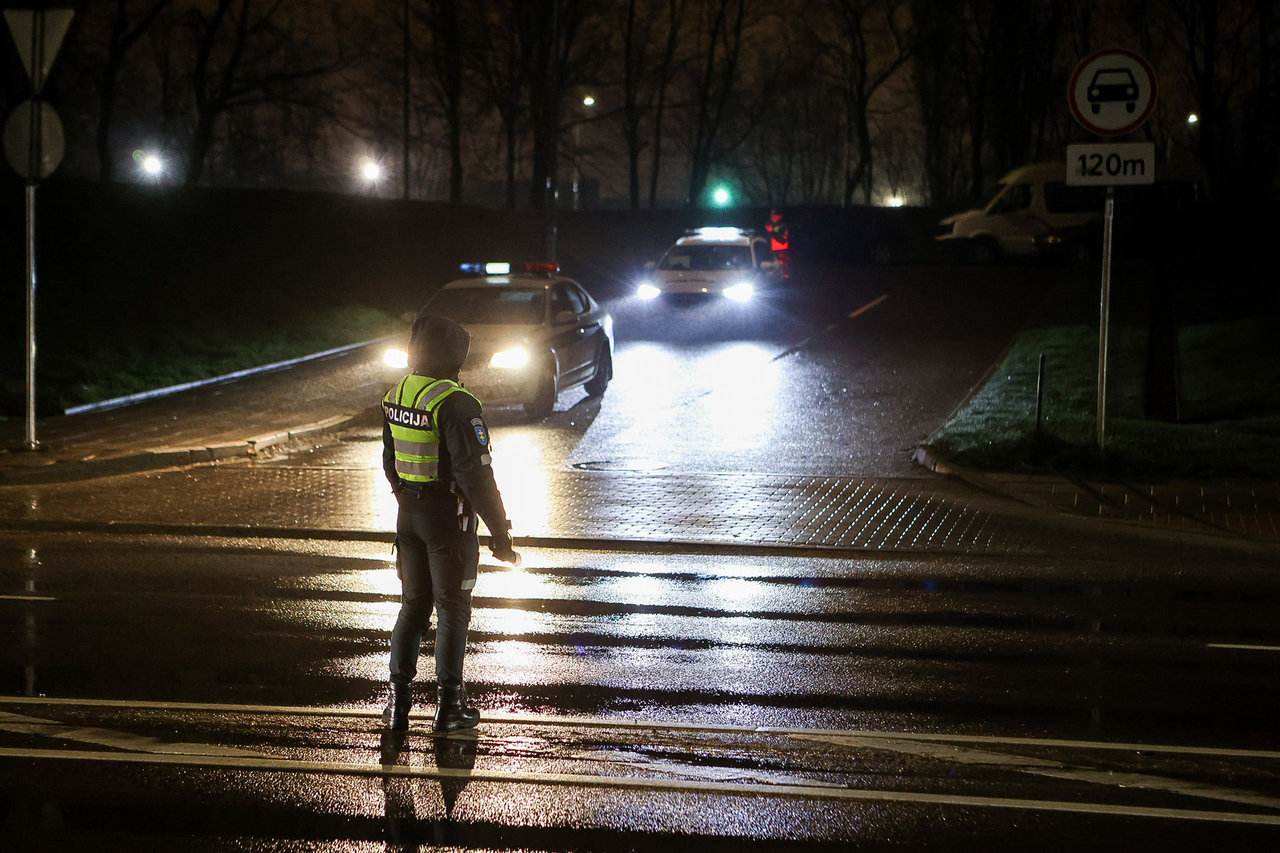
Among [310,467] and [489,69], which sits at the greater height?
[489,69]

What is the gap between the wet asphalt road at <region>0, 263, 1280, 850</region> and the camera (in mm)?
5012

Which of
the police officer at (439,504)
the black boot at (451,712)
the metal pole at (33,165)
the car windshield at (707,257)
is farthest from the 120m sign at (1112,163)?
the car windshield at (707,257)

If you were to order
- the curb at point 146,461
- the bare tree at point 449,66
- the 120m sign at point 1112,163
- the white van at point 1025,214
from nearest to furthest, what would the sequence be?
the 120m sign at point 1112,163 → the curb at point 146,461 → the white van at point 1025,214 → the bare tree at point 449,66

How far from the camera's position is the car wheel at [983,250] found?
36.2 meters

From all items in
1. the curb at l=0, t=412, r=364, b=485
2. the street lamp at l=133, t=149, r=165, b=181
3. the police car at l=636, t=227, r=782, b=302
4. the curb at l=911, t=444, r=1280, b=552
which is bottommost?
the curb at l=911, t=444, r=1280, b=552

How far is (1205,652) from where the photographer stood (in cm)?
761

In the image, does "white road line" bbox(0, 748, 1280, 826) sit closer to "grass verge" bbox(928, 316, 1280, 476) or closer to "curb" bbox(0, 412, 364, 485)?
"curb" bbox(0, 412, 364, 485)

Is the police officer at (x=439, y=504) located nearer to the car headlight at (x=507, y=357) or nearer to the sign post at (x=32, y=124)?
the sign post at (x=32, y=124)

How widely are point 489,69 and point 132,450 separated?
37.8 meters

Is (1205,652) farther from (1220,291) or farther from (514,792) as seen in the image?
(1220,291)

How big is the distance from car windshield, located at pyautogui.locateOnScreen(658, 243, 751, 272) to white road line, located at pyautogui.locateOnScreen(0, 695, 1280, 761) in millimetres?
21649

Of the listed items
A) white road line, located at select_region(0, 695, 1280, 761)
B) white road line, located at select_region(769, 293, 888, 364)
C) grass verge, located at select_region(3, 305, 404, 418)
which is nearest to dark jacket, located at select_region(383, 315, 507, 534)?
white road line, located at select_region(0, 695, 1280, 761)

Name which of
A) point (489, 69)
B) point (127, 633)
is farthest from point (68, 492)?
point (489, 69)

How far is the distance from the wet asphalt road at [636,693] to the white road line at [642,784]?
0.01 metres
